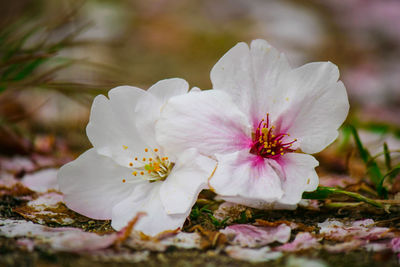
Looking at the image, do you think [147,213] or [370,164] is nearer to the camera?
[147,213]

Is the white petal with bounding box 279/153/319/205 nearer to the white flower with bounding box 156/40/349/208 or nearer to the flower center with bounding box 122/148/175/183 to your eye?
the white flower with bounding box 156/40/349/208

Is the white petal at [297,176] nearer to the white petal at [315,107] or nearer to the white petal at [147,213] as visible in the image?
the white petal at [315,107]

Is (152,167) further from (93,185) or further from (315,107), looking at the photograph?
(315,107)

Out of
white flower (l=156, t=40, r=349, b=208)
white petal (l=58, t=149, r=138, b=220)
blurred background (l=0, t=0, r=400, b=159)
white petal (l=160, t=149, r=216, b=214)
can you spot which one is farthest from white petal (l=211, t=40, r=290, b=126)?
blurred background (l=0, t=0, r=400, b=159)

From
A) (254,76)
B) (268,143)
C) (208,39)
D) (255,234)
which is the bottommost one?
(255,234)

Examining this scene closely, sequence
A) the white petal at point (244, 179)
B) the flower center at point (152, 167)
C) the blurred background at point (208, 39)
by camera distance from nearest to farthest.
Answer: the white petal at point (244, 179) < the flower center at point (152, 167) < the blurred background at point (208, 39)

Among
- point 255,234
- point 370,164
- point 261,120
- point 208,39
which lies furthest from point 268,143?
point 208,39


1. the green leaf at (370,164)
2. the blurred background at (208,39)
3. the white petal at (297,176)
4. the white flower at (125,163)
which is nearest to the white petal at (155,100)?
the white flower at (125,163)
